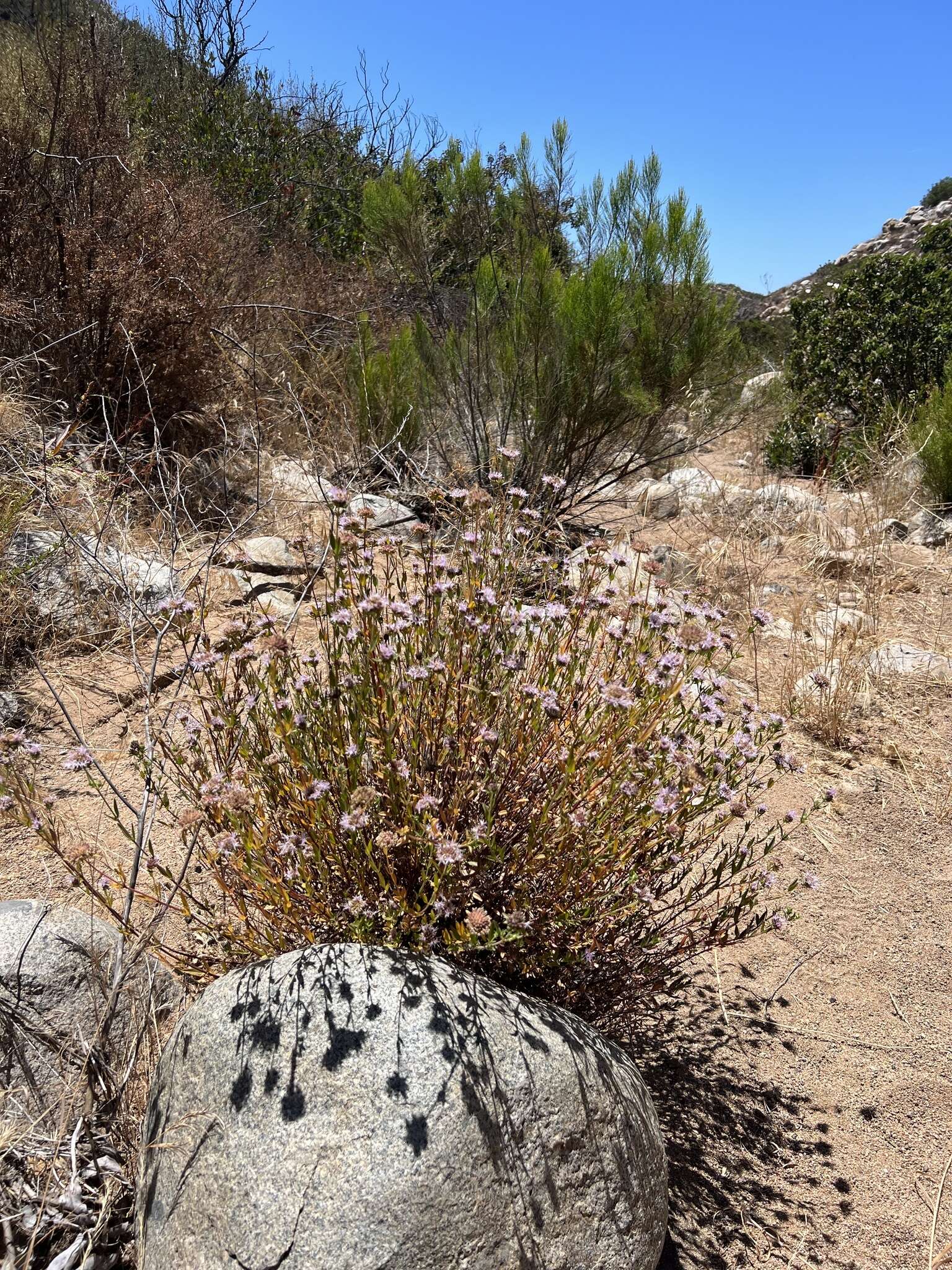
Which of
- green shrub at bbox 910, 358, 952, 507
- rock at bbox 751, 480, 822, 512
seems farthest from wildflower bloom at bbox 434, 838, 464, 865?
green shrub at bbox 910, 358, 952, 507

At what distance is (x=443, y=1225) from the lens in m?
1.57

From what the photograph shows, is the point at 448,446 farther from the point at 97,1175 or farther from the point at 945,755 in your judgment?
the point at 97,1175

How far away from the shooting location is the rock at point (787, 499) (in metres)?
6.74

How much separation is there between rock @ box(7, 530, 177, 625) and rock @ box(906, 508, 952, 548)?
5345mm

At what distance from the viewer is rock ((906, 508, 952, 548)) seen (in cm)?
678

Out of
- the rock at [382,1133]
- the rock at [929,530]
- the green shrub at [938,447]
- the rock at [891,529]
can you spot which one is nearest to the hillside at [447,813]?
the rock at [382,1133]

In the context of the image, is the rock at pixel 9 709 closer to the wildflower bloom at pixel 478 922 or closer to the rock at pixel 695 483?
the wildflower bloom at pixel 478 922

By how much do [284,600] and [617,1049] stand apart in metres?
3.06

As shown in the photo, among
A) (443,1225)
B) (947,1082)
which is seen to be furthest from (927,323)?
(443,1225)

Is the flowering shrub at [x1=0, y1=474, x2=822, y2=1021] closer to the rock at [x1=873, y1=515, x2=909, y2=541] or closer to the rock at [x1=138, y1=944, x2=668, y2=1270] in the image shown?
the rock at [x1=138, y1=944, x2=668, y2=1270]

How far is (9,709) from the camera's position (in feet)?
11.9

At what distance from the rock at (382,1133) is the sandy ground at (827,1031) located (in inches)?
19.9

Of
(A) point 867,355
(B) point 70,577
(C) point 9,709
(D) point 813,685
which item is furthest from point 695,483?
(C) point 9,709

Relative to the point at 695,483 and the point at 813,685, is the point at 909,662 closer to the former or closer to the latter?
the point at 813,685
